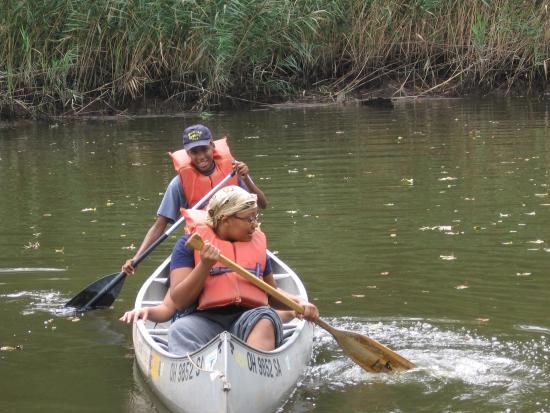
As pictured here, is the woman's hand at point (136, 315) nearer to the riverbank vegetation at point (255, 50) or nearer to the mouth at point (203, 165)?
the mouth at point (203, 165)

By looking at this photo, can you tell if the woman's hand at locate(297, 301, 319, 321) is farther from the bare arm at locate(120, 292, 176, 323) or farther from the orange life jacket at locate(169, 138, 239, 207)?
the orange life jacket at locate(169, 138, 239, 207)

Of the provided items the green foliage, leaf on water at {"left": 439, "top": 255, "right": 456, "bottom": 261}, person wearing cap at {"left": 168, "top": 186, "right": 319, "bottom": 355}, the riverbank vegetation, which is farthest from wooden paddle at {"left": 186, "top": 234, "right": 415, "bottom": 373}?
the green foliage

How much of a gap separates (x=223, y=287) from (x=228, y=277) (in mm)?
63

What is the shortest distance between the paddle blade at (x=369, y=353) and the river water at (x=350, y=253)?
78 mm

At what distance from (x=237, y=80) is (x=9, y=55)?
489 cm

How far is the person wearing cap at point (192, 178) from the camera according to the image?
25.5ft

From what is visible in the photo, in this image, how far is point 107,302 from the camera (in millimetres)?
8102

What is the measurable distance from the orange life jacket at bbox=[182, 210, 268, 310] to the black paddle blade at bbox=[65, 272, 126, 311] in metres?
2.04

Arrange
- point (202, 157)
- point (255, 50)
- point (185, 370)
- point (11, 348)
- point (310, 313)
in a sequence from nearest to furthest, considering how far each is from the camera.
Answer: point (185, 370) < point (310, 313) < point (11, 348) < point (202, 157) < point (255, 50)

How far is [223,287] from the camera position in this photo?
19.8 ft

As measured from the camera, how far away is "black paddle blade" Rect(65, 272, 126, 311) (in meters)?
8.03

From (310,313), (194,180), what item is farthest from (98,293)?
(310,313)

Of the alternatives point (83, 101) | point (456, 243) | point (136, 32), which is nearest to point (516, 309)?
point (456, 243)

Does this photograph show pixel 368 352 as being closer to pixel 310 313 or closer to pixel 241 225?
pixel 310 313
